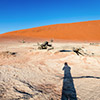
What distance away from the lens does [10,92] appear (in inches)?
74.7

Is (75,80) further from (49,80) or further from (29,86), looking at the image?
(29,86)

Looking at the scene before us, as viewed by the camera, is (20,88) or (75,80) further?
(75,80)

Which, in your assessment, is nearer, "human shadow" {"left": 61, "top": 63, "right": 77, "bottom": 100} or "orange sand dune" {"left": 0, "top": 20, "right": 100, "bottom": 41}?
"human shadow" {"left": 61, "top": 63, "right": 77, "bottom": 100}

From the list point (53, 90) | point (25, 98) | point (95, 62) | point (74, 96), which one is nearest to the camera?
point (25, 98)

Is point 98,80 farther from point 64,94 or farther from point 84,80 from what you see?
point 64,94

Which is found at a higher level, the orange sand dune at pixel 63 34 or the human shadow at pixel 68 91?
the orange sand dune at pixel 63 34

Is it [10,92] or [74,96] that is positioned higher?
[10,92]

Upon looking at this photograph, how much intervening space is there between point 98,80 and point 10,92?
223 cm

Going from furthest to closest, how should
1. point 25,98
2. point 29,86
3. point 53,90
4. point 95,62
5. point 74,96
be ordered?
1. point 95,62
2. point 29,86
3. point 53,90
4. point 74,96
5. point 25,98

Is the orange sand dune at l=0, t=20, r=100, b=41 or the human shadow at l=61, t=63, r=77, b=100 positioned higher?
the orange sand dune at l=0, t=20, r=100, b=41

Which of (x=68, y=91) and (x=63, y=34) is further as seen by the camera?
(x=63, y=34)

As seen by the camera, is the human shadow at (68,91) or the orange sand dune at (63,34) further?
the orange sand dune at (63,34)

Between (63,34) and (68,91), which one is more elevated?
(63,34)

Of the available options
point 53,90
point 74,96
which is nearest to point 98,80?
point 74,96
